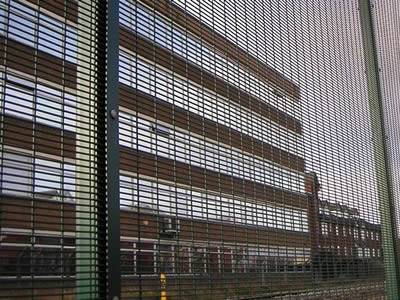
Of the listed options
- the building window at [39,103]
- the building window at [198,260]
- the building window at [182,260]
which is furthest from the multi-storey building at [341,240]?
the building window at [39,103]

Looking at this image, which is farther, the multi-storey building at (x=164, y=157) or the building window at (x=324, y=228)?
the building window at (x=324, y=228)

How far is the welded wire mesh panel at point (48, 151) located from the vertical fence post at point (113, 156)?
2.3 inches

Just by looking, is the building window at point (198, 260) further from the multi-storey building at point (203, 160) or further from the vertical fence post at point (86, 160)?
the vertical fence post at point (86, 160)

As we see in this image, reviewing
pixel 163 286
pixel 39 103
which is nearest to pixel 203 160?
pixel 163 286

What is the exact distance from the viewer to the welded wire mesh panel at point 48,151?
7.37 ft

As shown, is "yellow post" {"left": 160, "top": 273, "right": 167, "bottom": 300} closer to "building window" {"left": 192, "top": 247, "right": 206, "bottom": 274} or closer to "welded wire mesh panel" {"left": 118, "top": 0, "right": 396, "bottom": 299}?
"welded wire mesh panel" {"left": 118, "top": 0, "right": 396, "bottom": 299}

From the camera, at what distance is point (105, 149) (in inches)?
100

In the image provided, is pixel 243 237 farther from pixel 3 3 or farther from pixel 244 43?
pixel 3 3

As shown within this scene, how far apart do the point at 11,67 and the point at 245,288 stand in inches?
74.5

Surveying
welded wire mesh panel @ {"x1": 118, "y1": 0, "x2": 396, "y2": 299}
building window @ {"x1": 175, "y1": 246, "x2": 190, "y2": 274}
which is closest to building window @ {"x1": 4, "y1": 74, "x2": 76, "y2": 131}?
welded wire mesh panel @ {"x1": 118, "y1": 0, "x2": 396, "y2": 299}

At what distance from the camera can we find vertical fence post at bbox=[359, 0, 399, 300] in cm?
607

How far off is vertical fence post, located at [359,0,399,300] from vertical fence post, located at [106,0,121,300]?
4.08m

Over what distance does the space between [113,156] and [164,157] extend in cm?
55

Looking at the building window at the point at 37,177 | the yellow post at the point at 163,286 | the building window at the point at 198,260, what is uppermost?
the building window at the point at 37,177
